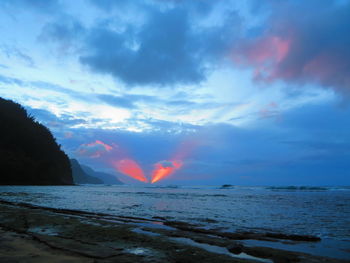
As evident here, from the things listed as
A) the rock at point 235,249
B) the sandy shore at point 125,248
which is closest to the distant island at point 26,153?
the sandy shore at point 125,248

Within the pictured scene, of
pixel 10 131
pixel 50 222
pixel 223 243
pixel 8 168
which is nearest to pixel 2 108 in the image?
pixel 10 131

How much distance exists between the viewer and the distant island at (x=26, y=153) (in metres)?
128

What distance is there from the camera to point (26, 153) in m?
144

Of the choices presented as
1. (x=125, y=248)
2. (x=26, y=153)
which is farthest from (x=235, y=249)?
(x=26, y=153)

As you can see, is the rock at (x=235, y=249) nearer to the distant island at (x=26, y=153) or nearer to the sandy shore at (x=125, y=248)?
the sandy shore at (x=125, y=248)

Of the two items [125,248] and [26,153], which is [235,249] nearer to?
[125,248]

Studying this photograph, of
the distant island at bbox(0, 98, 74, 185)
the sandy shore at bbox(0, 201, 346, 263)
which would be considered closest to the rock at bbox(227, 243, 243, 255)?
the sandy shore at bbox(0, 201, 346, 263)

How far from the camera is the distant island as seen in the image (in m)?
128

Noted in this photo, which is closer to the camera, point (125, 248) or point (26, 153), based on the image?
point (125, 248)

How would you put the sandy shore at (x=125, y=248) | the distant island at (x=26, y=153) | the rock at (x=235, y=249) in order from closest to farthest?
1. the sandy shore at (x=125, y=248)
2. the rock at (x=235, y=249)
3. the distant island at (x=26, y=153)

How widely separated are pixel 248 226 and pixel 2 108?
16667 cm

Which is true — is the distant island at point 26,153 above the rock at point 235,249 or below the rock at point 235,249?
above

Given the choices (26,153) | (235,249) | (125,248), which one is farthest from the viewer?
(26,153)

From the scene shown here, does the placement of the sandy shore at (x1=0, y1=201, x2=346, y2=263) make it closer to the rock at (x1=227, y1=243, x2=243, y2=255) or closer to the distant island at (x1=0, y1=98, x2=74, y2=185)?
the rock at (x1=227, y1=243, x2=243, y2=255)
